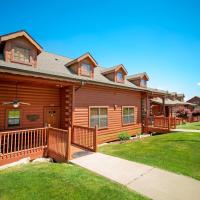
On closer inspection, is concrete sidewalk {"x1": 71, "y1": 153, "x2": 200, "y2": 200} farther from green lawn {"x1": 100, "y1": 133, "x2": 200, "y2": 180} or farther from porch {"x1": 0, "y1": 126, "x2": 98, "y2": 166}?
porch {"x1": 0, "y1": 126, "x2": 98, "y2": 166}

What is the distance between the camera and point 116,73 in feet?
46.8

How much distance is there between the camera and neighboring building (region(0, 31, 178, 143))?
27.1 ft

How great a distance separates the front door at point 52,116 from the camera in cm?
1002

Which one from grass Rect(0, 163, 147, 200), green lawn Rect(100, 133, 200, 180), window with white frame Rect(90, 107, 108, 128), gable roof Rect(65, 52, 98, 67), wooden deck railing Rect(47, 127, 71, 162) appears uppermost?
gable roof Rect(65, 52, 98, 67)

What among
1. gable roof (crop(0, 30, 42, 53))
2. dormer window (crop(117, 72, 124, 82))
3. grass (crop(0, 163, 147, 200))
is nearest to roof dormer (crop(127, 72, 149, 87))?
dormer window (crop(117, 72, 124, 82))

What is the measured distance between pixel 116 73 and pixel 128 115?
384 centimetres

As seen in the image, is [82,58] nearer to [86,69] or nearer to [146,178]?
[86,69]

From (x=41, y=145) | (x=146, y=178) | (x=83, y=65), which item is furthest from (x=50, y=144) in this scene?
(x=83, y=65)

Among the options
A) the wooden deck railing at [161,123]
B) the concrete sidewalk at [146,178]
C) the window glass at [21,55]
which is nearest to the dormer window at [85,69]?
the window glass at [21,55]

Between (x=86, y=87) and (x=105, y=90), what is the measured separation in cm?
190

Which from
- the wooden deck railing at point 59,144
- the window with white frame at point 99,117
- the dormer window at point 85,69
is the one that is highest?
the dormer window at point 85,69

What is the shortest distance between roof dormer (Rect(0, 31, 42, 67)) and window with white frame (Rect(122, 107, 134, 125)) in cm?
815

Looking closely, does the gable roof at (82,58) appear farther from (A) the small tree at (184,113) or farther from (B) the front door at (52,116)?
(A) the small tree at (184,113)

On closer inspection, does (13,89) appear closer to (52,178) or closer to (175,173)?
(52,178)
